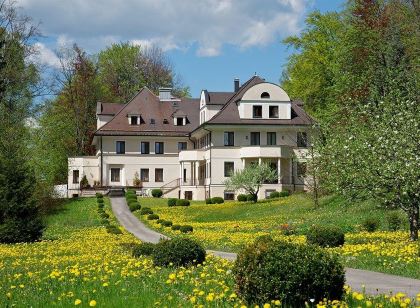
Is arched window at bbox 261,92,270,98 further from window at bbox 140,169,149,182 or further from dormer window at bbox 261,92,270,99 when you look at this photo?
window at bbox 140,169,149,182

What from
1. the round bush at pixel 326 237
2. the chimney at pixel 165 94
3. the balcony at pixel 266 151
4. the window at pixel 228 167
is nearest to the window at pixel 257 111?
the balcony at pixel 266 151

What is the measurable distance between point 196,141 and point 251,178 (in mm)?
18218

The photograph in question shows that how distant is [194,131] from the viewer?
71.6 metres

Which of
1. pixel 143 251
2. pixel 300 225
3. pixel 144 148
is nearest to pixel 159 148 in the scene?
pixel 144 148

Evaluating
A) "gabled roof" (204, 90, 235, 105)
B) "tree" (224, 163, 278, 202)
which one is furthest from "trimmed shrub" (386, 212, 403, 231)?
"gabled roof" (204, 90, 235, 105)

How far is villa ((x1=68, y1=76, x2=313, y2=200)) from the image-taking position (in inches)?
2591

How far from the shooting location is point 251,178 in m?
57.9

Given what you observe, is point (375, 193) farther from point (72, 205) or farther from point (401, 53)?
point (72, 205)

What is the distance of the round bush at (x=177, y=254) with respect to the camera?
1606cm

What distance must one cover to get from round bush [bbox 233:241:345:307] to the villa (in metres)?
50.8

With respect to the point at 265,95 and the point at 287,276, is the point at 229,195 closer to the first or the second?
the point at 265,95

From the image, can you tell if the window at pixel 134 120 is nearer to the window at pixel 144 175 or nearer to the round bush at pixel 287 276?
the window at pixel 144 175

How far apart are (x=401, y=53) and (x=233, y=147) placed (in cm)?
2071

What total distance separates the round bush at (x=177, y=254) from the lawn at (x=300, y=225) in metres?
2.23
